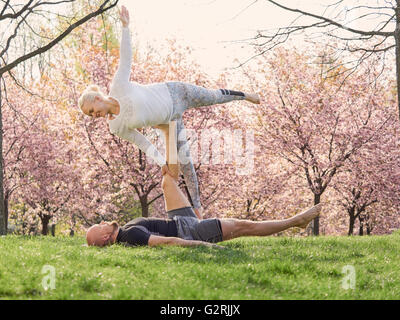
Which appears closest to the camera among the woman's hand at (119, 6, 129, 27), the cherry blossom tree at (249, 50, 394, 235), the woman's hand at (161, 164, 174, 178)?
the woman's hand at (119, 6, 129, 27)

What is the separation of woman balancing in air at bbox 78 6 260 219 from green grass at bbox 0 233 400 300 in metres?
1.45

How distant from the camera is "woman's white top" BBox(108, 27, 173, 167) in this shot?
205 inches

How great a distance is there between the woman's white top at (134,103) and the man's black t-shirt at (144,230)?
2.49 feet

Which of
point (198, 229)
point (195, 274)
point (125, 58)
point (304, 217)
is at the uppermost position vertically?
point (125, 58)

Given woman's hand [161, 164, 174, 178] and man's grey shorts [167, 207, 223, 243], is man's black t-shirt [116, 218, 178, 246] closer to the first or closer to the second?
man's grey shorts [167, 207, 223, 243]

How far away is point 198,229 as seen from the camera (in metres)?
5.59

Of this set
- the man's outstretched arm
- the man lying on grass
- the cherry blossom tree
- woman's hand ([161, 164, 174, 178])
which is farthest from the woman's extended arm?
the cherry blossom tree

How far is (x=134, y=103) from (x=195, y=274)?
7.50ft

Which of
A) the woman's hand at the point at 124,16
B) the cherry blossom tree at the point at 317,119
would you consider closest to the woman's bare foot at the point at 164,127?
the woman's hand at the point at 124,16

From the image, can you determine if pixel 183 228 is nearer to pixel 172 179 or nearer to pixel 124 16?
pixel 172 179

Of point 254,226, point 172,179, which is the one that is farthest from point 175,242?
point 254,226
